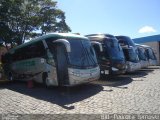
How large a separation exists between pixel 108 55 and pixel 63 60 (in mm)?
5109

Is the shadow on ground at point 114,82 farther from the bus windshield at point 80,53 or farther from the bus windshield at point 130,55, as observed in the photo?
the bus windshield at point 130,55

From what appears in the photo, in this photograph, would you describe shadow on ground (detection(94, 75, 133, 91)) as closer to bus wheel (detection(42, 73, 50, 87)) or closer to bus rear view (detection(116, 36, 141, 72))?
bus rear view (detection(116, 36, 141, 72))

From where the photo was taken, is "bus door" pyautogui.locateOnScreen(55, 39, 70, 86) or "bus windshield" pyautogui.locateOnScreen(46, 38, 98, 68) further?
"bus windshield" pyautogui.locateOnScreen(46, 38, 98, 68)

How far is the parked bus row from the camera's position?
483 inches

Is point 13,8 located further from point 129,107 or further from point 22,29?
point 129,107

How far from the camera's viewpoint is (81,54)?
1284cm

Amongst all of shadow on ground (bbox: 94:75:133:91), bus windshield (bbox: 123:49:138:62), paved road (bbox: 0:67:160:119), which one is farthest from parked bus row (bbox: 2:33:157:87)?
bus windshield (bbox: 123:49:138:62)

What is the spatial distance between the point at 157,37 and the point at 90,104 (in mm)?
38233

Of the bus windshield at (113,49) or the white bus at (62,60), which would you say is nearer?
the white bus at (62,60)

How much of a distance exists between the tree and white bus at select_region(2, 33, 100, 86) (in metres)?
6.43

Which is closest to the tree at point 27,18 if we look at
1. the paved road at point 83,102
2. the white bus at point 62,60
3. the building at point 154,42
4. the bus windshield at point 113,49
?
the white bus at point 62,60

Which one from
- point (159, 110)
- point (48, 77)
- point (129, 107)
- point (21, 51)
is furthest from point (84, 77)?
point (21, 51)

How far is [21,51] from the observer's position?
17.0m

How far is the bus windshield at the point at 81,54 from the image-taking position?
487 inches
